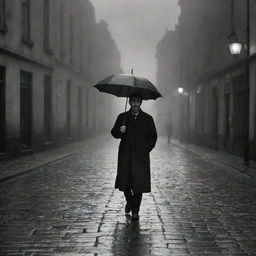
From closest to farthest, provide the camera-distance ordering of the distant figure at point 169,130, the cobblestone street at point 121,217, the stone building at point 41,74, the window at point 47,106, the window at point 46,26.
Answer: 1. the cobblestone street at point 121,217
2. the stone building at point 41,74
3. the window at point 46,26
4. the window at point 47,106
5. the distant figure at point 169,130

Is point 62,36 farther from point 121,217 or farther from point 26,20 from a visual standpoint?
point 121,217

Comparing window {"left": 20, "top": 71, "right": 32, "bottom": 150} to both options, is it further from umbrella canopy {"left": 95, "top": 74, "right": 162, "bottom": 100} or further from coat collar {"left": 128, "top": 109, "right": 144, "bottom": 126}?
coat collar {"left": 128, "top": 109, "right": 144, "bottom": 126}

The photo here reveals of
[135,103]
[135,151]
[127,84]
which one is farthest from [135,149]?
[127,84]

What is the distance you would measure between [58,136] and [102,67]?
3004 cm

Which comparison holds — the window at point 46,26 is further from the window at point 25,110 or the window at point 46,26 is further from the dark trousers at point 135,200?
the dark trousers at point 135,200

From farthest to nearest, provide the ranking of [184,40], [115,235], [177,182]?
[184,40]
[177,182]
[115,235]

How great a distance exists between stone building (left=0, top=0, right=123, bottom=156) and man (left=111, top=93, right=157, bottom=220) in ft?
34.7

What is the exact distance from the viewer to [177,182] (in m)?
11.3

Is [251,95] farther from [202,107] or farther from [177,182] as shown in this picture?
[202,107]

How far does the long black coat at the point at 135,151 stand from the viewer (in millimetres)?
6734

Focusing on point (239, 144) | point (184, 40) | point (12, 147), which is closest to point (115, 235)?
point (12, 147)

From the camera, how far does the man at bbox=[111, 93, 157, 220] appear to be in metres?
6.73

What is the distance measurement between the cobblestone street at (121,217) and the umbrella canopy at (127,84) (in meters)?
1.80

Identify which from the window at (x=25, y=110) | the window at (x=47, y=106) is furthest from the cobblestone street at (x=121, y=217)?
the window at (x=47, y=106)
